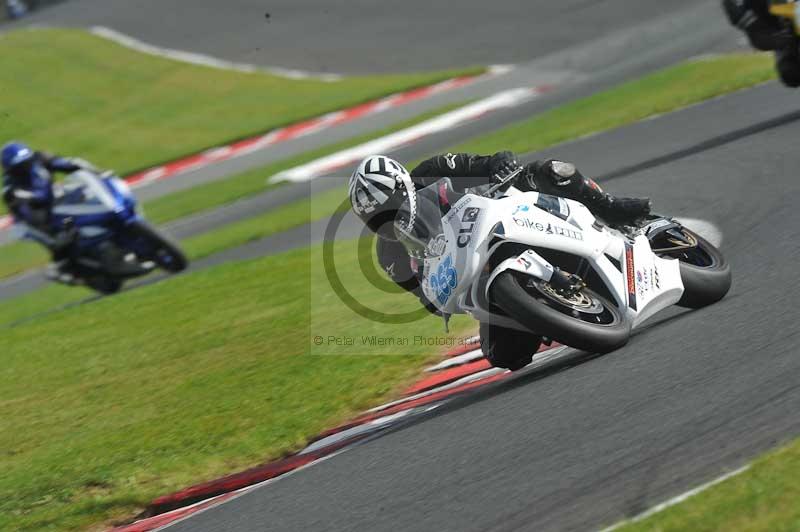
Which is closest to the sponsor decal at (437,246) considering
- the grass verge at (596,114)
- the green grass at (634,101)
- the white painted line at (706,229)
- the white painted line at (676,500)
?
the white painted line at (676,500)

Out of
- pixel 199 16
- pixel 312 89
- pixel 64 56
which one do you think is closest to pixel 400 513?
pixel 312 89

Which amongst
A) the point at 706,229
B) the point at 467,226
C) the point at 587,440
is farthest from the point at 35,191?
the point at 587,440

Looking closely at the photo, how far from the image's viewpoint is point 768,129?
35.8ft

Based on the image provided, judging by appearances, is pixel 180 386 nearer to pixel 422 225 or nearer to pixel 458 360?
pixel 458 360

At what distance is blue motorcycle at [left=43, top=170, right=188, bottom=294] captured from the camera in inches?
510

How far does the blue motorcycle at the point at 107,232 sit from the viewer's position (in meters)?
13.0

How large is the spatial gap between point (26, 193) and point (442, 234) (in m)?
8.26

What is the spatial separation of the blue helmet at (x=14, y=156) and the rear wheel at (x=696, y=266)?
870cm

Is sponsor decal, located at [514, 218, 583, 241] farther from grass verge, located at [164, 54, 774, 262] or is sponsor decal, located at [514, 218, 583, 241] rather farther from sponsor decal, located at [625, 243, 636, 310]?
grass verge, located at [164, 54, 774, 262]

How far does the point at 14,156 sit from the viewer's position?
12.9 meters

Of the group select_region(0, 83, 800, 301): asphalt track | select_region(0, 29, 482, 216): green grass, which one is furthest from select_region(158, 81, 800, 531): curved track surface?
select_region(0, 29, 482, 216): green grass

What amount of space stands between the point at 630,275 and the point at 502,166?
0.95 meters

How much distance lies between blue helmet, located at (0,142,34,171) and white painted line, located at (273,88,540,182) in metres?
5.87

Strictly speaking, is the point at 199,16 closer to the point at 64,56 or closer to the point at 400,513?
the point at 64,56
